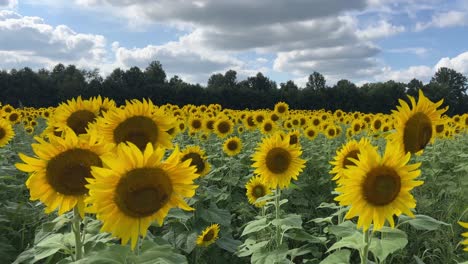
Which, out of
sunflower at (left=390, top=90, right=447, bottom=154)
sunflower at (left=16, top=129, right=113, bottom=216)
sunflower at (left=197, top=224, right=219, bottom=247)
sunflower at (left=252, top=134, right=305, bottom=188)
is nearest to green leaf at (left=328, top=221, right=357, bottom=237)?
sunflower at (left=390, top=90, right=447, bottom=154)

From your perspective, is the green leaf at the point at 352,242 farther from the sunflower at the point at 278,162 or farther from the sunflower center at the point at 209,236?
the sunflower center at the point at 209,236

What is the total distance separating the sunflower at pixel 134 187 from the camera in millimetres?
2053

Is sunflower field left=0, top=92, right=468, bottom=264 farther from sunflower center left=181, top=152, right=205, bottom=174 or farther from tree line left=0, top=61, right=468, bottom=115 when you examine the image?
tree line left=0, top=61, right=468, bottom=115

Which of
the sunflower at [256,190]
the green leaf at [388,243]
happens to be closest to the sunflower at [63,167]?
the green leaf at [388,243]

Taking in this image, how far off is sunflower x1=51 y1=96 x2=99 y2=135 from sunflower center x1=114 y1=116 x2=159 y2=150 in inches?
29.9

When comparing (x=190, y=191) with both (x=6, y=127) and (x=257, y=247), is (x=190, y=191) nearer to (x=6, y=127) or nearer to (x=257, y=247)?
(x=257, y=247)

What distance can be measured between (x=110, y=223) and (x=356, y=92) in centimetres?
4500

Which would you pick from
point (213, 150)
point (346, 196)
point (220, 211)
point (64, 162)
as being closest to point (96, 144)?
point (64, 162)

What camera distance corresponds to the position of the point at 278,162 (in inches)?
179

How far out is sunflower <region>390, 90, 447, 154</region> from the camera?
316 cm

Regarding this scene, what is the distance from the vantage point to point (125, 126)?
298 cm

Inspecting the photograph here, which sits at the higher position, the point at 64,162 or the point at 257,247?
the point at 64,162

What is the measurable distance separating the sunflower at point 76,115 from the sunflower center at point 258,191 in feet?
7.59

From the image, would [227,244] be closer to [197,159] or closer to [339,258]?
[197,159]
